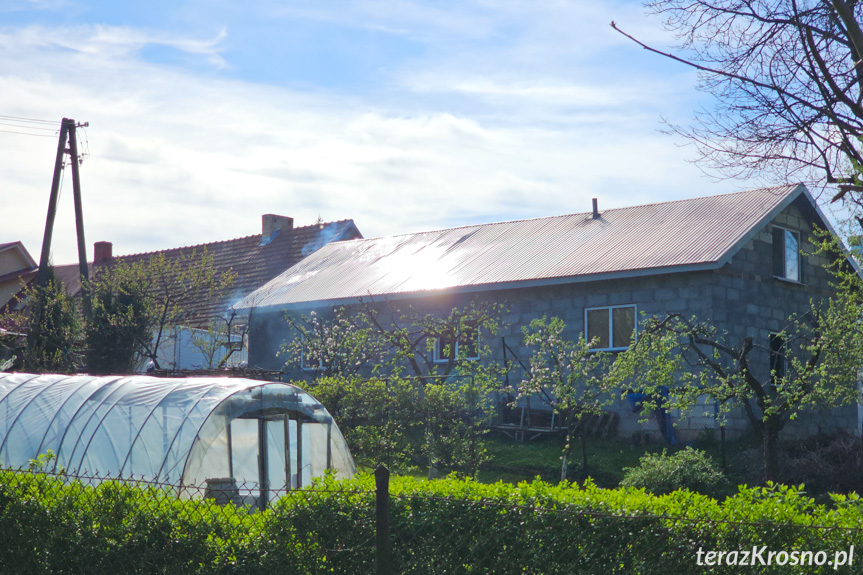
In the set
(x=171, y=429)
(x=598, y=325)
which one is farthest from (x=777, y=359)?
(x=171, y=429)

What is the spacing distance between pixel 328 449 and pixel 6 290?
111 feet

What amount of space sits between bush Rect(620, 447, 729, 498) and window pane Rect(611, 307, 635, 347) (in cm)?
562

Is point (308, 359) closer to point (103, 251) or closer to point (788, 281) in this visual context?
point (788, 281)

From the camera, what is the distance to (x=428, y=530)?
16.5ft

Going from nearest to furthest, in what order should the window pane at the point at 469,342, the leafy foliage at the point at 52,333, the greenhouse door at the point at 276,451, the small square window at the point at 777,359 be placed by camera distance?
the greenhouse door at the point at 276,451 → the window pane at the point at 469,342 → the small square window at the point at 777,359 → the leafy foliage at the point at 52,333

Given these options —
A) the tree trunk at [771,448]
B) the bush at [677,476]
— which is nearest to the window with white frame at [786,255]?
the bush at [677,476]

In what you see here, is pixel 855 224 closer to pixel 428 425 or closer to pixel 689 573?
pixel 428 425

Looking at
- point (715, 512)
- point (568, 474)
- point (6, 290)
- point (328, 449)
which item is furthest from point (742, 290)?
point (6, 290)

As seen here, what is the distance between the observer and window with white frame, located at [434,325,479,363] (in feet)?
63.2

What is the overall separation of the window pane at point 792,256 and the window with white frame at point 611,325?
4577mm

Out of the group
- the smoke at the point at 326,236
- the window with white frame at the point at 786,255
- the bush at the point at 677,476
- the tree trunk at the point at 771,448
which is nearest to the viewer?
the tree trunk at the point at 771,448

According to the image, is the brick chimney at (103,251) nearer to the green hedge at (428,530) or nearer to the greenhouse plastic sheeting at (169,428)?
the greenhouse plastic sheeting at (169,428)

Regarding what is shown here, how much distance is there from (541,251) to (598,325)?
10.1ft

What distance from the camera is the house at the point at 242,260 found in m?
27.3
